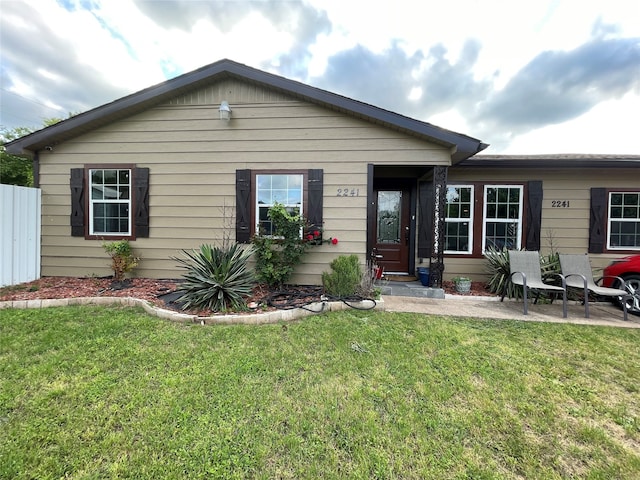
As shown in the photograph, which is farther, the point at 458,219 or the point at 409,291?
the point at 458,219

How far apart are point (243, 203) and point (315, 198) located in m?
1.41

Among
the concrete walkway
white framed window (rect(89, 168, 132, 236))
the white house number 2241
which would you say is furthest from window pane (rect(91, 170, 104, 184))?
the concrete walkway

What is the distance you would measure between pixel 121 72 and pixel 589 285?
60.6 feet

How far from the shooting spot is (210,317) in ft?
11.9

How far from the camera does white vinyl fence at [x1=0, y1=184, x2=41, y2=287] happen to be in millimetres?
4926

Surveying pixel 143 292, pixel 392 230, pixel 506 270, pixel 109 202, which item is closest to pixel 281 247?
pixel 143 292

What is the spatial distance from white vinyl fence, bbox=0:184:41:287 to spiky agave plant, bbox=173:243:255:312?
364 centimetres

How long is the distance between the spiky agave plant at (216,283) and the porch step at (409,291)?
2555mm

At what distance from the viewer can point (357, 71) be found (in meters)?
10.3

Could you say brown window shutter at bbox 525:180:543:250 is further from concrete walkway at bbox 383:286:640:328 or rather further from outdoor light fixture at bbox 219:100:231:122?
outdoor light fixture at bbox 219:100:231:122

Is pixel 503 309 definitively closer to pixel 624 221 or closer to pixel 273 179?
pixel 624 221

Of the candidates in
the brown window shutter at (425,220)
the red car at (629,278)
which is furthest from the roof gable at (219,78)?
the red car at (629,278)

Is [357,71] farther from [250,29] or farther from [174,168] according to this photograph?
[174,168]

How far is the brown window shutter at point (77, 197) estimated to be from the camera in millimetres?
5664
